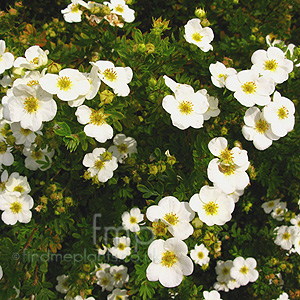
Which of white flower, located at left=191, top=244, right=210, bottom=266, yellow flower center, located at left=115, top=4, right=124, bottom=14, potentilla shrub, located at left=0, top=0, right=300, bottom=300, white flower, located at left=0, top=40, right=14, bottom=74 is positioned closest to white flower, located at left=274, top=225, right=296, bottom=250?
potentilla shrub, located at left=0, top=0, right=300, bottom=300

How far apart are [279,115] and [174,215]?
0.86m

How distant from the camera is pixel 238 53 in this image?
2508 mm

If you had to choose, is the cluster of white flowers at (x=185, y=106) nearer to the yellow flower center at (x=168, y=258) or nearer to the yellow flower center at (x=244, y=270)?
the yellow flower center at (x=168, y=258)

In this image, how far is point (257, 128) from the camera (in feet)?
5.55

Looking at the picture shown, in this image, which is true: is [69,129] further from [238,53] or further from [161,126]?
[238,53]

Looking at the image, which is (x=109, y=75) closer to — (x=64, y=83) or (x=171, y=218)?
(x=64, y=83)

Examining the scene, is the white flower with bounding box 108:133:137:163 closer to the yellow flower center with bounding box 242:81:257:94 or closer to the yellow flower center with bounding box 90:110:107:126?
the yellow flower center with bounding box 90:110:107:126

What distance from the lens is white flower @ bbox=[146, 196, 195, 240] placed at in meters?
1.45

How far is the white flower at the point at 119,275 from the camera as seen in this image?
254 centimetres

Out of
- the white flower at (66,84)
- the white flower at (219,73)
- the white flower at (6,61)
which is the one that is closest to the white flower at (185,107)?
the white flower at (219,73)

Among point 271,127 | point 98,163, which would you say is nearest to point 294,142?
point 271,127

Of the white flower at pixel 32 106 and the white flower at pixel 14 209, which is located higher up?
the white flower at pixel 32 106

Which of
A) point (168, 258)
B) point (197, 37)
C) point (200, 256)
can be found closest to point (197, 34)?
point (197, 37)

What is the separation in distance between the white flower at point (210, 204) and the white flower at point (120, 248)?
1.01m
